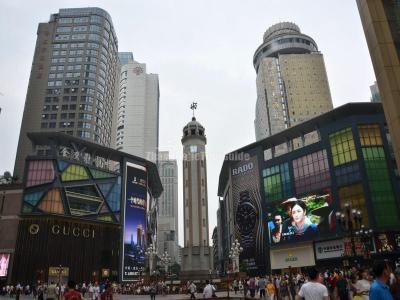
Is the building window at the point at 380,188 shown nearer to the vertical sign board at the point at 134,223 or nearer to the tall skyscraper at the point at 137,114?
the vertical sign board at the point at 134,223

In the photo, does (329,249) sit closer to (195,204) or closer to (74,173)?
(195,204)

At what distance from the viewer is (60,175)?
67000 millimetres

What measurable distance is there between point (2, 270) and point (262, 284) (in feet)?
150

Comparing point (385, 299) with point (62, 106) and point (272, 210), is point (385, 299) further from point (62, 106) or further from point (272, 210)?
point (62, 106)

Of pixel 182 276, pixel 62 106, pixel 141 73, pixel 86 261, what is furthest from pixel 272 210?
pixel 141 73

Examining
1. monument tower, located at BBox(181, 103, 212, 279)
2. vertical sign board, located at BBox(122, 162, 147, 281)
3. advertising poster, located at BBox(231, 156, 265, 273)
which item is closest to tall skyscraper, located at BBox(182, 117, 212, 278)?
monument tower, located at BBox(181, 103, 212, 279)

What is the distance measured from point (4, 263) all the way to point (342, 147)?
193 ft

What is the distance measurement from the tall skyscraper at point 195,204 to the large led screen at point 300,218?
16560 millimetres

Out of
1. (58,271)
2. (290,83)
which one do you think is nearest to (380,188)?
(58,271)

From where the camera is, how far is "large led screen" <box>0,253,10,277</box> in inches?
2250

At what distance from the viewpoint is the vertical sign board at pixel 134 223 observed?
246 ft

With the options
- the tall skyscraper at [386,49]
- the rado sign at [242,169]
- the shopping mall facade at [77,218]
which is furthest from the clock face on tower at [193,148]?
the tall skyscraper at [386,49]

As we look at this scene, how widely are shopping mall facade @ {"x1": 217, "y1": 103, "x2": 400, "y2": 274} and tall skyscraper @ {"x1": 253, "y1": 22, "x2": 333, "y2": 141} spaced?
162 feet

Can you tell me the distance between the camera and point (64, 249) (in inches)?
2491
